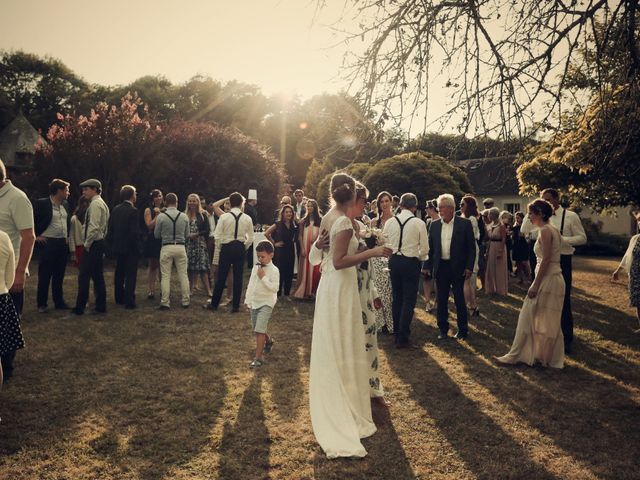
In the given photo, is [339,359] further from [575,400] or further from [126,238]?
[126,238]

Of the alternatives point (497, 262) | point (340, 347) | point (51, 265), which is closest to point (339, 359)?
point (340, 347)

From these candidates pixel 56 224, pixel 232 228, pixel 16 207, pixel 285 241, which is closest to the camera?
pixel 16 207

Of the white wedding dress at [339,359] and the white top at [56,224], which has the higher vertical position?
the white top at [56,224]

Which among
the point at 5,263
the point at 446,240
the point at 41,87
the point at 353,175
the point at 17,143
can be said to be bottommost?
the point at 5,263

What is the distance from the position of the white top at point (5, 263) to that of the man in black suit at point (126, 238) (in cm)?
528

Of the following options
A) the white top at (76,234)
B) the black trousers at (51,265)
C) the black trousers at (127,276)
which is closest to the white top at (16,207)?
the black trousers at (51,265)

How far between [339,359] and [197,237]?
7.11m

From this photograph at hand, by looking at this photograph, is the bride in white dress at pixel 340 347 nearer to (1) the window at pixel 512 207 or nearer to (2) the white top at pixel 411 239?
(2) the white top at pixel 411 239

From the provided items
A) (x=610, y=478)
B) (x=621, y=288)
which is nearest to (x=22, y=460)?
(x=610, y=478)

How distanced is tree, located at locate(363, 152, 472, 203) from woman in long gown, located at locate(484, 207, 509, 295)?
11.7 m

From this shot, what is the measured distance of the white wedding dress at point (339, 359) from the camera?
4.18 m

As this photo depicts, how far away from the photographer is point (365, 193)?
4711 millimetres

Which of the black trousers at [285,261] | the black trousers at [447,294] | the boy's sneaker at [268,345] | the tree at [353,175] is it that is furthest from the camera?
the tree at [353,175]

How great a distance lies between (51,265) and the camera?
9.22 metres
